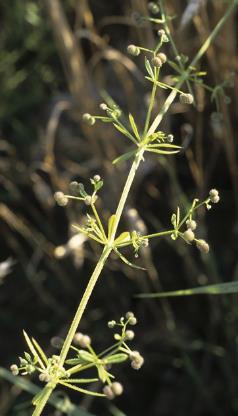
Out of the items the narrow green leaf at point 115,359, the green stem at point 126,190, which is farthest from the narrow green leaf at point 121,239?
the narrow green leaf at point 115,359

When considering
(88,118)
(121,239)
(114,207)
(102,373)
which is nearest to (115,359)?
(102,373)

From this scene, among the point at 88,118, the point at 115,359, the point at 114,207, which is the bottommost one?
the point at 114,207

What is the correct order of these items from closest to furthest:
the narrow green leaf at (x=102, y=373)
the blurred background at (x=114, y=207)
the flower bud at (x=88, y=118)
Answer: the narrow green leaf at (x=102, y=373)
the flower bud at (x=88, y=118)
the blurred background at (x=114, y=207)

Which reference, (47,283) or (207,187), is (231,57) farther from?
(47,283)

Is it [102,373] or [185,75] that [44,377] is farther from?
[185,75]

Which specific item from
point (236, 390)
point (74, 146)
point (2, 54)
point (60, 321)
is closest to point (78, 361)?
point (236, 390)

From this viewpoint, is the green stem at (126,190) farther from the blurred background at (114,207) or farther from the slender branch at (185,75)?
the blurred background at (114,207)

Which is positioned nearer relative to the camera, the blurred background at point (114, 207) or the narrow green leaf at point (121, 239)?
the narrow green leaf at point (121, 239)

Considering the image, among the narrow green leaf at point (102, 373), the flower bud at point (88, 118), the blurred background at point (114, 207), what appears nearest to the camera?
the narrow green leaf at point (102, 373)
